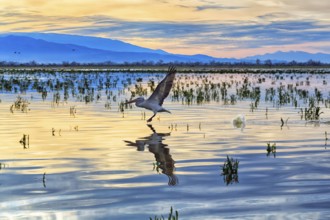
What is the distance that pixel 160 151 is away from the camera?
11.9 metres

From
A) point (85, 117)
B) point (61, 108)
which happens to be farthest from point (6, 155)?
point (61, 108)

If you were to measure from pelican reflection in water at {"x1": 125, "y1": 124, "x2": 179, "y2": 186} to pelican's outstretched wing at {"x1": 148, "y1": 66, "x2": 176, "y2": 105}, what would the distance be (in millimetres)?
774

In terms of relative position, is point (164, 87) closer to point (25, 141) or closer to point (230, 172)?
point (25, 141)

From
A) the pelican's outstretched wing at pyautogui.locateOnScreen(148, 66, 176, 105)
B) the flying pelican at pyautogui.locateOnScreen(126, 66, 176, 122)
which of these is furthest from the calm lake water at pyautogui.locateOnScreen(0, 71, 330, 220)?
the pelican's outstretched wing at pyautogui.locateOnScreen(148, 66, 176, 105)

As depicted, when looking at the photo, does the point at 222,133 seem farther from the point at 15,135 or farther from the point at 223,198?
the point at 223,198

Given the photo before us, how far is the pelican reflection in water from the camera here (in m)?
9.46

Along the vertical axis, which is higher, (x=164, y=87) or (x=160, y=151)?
(x=164, y=87)

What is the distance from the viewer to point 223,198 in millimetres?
7789

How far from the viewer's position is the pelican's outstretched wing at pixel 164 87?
1486 centimetres

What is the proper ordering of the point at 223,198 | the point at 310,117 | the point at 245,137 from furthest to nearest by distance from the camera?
the point at 310,117 → the point at 245,137 → the point at 223,198

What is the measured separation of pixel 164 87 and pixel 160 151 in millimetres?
3704

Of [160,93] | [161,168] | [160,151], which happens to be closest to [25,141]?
[160,151]

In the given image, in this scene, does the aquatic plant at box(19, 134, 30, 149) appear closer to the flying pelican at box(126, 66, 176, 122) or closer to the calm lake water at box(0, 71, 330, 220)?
the calm lake water at box(0, 71, 330, 220)

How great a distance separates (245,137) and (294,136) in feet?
3.69
